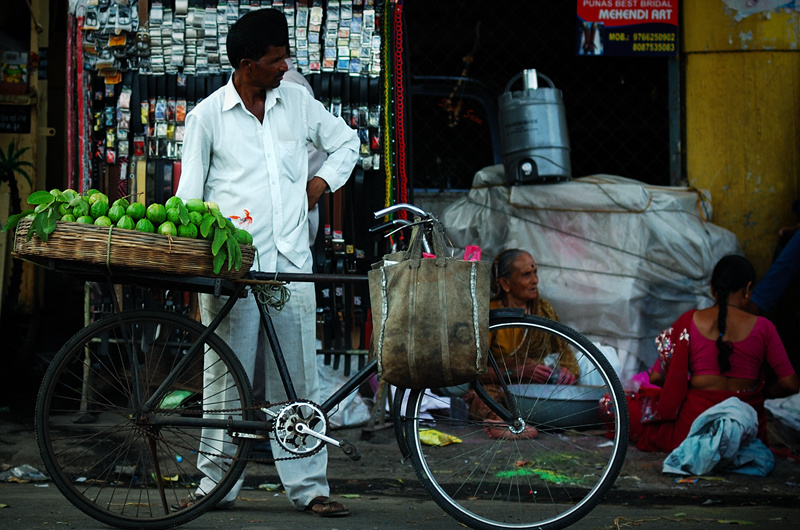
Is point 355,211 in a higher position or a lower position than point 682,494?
higher

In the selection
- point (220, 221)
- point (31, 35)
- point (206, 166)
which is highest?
point (31, 35)

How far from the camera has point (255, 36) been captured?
145 inches

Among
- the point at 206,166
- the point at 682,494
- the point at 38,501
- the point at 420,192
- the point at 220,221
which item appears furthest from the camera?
the point at 420,192

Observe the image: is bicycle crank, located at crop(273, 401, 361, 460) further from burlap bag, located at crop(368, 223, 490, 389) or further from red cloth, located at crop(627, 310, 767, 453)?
red cloth, located at crop(627, 310, 767, 453)

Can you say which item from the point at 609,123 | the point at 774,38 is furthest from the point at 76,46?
the point at 774,38

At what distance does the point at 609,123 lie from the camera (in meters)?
7.37

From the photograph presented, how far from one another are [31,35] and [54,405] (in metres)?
2.45

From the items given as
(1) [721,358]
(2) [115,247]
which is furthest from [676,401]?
(2) [115,247]

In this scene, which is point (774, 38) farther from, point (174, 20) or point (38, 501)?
point (38, 501)

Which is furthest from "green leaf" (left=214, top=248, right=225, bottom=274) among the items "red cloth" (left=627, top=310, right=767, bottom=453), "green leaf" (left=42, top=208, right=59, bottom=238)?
"red cloth" (left=627, top=310, right=767, bottom=453)

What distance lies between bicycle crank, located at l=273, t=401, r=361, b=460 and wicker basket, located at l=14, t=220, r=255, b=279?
0.69m

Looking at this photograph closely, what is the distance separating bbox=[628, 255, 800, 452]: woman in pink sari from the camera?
4.88m

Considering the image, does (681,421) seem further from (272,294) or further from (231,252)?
(231,252)

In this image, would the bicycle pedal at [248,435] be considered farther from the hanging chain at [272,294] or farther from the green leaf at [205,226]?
the green leaf at [205,226]
